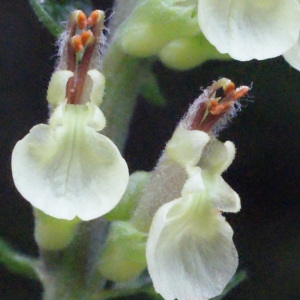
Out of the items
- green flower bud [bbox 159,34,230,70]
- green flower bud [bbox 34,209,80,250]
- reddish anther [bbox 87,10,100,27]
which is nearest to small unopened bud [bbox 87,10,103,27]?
reddish anther [bbox 87,10,100,27]

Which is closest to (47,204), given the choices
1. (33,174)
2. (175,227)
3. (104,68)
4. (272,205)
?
(33,174)

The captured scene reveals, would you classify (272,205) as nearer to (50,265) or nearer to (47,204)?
(50,265)

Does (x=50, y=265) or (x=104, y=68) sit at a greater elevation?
(x=104, y=68)

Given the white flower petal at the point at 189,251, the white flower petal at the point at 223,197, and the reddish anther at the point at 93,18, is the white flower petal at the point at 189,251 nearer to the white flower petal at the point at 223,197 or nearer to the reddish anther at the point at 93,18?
the white flower petal at the point at 223,197

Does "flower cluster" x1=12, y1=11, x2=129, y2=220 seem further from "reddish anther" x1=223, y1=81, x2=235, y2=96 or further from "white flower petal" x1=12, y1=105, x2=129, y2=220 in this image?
"reddish anther" x1=223, y1=81, x2=235, y2=96

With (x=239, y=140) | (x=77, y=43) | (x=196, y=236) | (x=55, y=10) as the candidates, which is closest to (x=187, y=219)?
(x=196, y=236)

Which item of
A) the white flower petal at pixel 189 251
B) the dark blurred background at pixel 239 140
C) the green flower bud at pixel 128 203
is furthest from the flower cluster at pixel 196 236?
the dark blurred background at pixel 239 140

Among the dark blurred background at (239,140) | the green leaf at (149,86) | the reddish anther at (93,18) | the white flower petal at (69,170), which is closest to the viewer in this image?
the white flower petal at (69,170)
